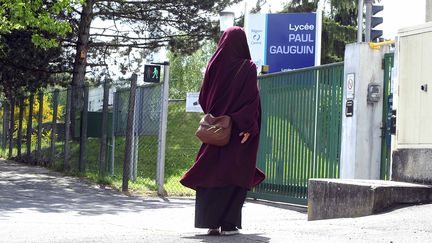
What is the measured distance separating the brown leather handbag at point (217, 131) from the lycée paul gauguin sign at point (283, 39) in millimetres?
9530

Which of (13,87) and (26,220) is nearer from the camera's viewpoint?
(26,220)

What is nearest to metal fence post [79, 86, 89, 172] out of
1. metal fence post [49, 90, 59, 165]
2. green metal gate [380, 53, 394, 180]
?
metal fence post [49, 90, 59, 165]

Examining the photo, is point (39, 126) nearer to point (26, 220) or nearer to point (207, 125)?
point (26, 220)

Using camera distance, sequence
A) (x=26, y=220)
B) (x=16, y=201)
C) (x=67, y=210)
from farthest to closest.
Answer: (x=16, y=201) < (x=67, y=210) < (x=26, y=220)

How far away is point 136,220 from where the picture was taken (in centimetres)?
962

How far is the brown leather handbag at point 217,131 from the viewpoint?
6422 millimetres

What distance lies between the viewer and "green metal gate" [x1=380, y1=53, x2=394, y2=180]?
9828mm

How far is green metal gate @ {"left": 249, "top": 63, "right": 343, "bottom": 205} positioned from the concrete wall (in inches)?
21.7

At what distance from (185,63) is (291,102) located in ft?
146

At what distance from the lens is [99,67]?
25.5m

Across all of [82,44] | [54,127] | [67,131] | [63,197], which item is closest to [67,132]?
[67,131]

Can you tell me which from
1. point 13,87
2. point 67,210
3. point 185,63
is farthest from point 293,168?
Answer: point 185,63

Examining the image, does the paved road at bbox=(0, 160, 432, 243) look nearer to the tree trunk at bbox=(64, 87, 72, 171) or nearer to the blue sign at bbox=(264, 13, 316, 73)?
the tree trunk at bbox=(64, 87, 72, 171)

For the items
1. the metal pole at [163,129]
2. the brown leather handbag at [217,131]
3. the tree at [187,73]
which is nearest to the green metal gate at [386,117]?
the brown leather handbag at [217,131]
